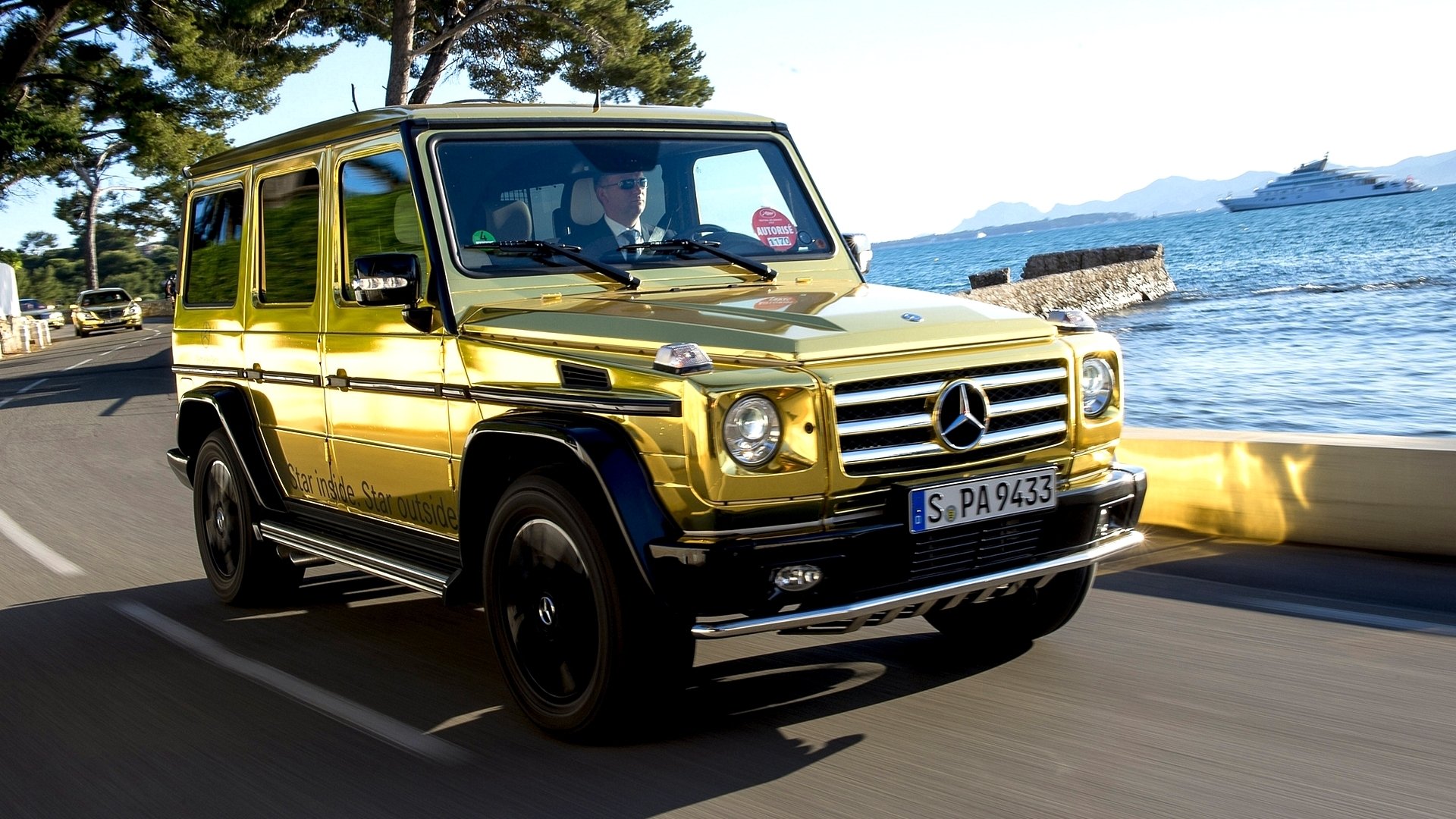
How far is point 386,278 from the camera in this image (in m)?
4.72

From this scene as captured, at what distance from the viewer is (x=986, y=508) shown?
4.14 m

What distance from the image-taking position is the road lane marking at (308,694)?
14.4 ft

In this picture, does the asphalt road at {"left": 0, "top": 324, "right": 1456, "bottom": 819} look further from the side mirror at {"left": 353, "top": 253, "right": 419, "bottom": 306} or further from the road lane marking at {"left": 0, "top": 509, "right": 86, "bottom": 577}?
the side mirror at {"left": 353, "top": 253, "right": 419, "bottom": 306}

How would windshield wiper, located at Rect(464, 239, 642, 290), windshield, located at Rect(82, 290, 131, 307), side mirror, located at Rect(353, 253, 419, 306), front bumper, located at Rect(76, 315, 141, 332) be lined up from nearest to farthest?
side mirror, located at Rect(353, 253, 419, 306)
windshield wiper, located at Rect(464, 239, 642, 290)
front bumper, located at Rect(76, 315, 141, 332)
windshield, located at Rect(82, 290, 131, 307)

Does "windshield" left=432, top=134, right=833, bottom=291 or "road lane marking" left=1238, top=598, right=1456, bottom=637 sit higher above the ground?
"windshield" left=432, top=134, right=833, bottom=291

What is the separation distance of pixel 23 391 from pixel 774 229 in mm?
22129

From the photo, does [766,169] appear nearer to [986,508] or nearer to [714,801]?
[986,508]

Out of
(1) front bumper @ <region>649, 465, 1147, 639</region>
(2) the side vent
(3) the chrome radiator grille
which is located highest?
(2) the side vent

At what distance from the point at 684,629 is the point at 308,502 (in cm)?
276

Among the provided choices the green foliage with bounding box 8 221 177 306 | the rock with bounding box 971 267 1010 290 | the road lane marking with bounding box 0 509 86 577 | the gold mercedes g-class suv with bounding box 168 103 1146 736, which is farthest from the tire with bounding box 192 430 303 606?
the green foliage with bounding box 8 221 177 306

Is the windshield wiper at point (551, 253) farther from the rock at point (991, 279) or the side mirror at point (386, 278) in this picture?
the rock at point (991, 279)

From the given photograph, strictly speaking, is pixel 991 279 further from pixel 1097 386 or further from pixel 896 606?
pixel 896 606

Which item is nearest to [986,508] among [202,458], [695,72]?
[202,458]

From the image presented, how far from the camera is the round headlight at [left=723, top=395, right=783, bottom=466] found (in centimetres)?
384
